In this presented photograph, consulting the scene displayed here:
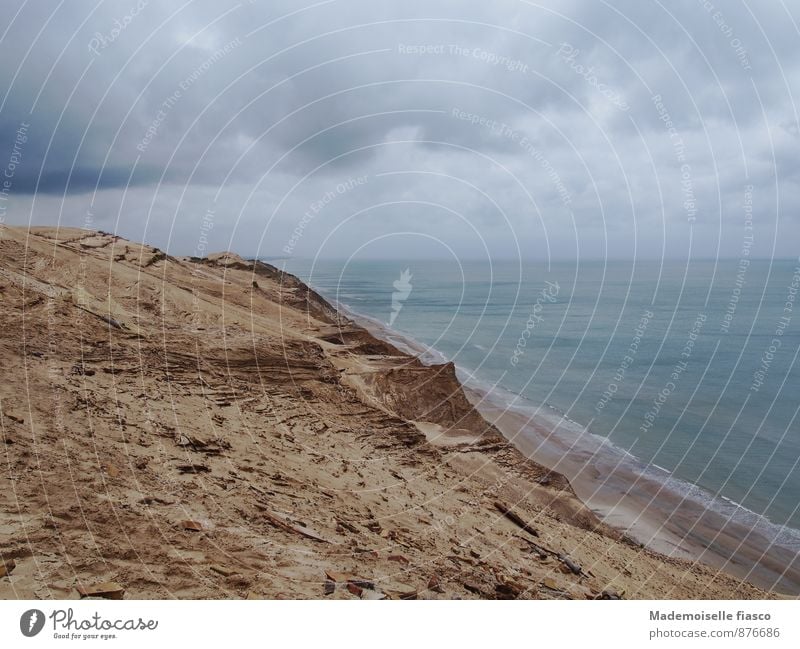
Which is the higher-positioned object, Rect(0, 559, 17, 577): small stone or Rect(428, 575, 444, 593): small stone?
Rect(0, 559, 17, 577): small stone

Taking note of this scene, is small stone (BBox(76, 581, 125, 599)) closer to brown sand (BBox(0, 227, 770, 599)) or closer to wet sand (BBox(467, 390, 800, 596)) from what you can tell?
brown sand (BBox(0, 227, 770, 599))

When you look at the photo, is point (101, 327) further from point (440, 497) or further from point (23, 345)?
point (440, 497)

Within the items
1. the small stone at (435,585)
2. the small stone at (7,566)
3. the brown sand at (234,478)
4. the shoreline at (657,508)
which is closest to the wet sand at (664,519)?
the shoreline at (657,508)

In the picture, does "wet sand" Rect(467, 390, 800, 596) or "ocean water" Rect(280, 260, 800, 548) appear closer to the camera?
"wet sand" Rect(467, 390, 800, 596)

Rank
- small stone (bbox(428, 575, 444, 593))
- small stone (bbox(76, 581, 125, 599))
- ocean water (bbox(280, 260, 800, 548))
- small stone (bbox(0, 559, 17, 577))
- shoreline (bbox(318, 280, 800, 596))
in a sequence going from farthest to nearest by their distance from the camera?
ocean water (bbox(280, 260, 800, 548)), shoreline (bbox(318, 280, 800, 596)), small stone (bbox(428, 575, 444, 593)), small stone (bbox(76, 581, 125, 599)), small stone (bbox(0, 559, 17, 577))

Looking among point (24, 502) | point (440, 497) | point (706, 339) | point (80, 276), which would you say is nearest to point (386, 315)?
point (706, 339)

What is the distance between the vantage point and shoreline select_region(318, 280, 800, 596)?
723 inches

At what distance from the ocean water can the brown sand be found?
12.0 m

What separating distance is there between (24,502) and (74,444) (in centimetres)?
203

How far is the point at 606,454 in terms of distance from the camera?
28266 millimetres

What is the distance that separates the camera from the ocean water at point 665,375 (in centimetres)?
2620

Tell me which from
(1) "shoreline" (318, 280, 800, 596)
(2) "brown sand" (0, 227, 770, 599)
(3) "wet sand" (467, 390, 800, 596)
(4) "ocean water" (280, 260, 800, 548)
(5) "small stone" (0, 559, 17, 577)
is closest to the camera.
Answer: (5) "small stone" (0, 559, 17, 577)

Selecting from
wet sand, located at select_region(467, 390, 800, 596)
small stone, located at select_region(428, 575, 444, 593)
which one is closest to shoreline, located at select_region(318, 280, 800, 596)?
wet sand, located at select_region(467, 390, 800, 596)

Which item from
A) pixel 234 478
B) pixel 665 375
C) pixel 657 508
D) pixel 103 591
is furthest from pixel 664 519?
pixel 665 375
